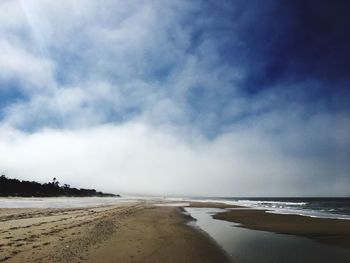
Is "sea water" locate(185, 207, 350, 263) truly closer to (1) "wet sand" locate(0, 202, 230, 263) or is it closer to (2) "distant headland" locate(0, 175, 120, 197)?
(1) "wet sand" locate(0, 202, 230, 263)

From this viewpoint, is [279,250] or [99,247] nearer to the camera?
[99,247]

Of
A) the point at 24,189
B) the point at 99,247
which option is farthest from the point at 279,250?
the point at 24,189

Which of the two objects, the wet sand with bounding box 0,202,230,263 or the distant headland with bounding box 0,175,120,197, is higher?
the distant headland with bounding box 0,175,120,197

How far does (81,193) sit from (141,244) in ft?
528

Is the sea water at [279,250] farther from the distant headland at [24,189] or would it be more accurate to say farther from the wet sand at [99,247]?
the distant headland at [24,189]

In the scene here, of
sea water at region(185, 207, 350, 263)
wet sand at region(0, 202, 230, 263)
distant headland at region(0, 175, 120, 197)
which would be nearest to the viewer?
wet sand at region(0, 202, 230, 263)

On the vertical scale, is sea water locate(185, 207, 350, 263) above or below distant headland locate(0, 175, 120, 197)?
below

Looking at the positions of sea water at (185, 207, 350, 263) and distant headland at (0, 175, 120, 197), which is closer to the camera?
sea water at (185, 207, 350, 263)

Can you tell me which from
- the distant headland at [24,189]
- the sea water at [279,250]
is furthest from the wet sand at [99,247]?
the distant headland at [24,189]

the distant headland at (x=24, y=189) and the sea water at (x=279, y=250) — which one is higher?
the distant headland at (x=24, y=189)

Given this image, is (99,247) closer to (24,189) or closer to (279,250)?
(279,250)

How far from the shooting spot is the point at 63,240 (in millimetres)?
13570

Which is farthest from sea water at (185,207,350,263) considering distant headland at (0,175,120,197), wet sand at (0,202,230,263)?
distant headland at (0,175,120,197)

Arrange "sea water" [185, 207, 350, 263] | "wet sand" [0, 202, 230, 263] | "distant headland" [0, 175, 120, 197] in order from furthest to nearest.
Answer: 1. "distant headland" [0, 175, 120, 197]
2. "sea water" [185, 207, 350, 263]
3. "wet sand" [0, 202, 230, 263]
